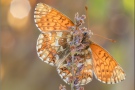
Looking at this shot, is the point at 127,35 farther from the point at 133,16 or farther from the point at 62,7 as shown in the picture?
the point at 62,7

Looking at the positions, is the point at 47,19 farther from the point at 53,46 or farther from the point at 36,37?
the point at 36,37

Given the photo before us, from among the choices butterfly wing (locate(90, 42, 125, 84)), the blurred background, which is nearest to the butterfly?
butterfly wing (locate(90, 42, 125, 84))

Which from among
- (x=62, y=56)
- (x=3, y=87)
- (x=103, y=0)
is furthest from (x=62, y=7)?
(x=62, y=56)

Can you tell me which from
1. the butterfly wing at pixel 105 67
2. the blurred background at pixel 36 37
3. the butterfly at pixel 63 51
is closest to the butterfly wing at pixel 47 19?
the butterfly at pixel 63 51

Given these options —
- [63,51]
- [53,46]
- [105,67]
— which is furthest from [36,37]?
[105,67]

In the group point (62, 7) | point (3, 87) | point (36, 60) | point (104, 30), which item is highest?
point (62, 7)

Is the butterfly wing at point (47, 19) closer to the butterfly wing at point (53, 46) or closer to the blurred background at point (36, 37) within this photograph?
the butterfly wing at point (53, 46)

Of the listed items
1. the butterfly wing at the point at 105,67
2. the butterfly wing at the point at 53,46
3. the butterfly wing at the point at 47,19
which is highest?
the butterfly wing at the point at 47,19
